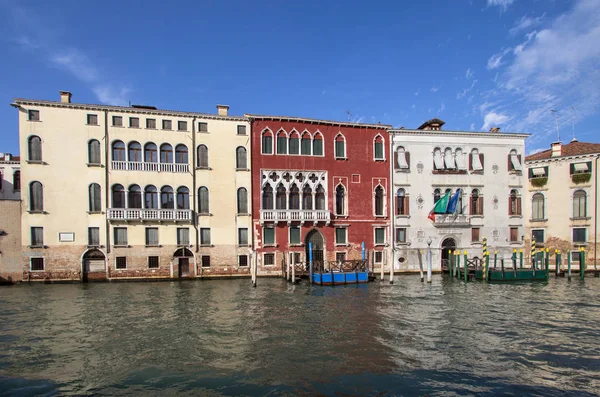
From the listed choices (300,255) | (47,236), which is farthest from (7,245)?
(300,255)

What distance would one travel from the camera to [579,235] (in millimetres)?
25828

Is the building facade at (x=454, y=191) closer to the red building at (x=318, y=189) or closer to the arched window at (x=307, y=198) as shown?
the red building at (x=318, y=189)

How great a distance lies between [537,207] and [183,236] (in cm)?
2628

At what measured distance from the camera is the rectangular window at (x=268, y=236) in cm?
2400

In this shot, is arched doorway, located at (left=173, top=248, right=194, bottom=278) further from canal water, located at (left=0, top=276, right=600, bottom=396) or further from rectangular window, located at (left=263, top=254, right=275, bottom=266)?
rectangular window, located at (left=263, top=254, right=275, bottom=266)

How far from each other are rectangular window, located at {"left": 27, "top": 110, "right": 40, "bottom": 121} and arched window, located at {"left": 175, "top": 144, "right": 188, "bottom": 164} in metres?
8.01

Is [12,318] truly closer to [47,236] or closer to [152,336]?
[152,336]

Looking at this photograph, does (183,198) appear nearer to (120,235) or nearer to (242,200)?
(242,200)

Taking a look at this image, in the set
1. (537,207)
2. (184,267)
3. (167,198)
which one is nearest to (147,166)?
(167,198)

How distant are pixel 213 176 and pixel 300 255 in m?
8.05

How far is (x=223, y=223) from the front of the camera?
77.1ft

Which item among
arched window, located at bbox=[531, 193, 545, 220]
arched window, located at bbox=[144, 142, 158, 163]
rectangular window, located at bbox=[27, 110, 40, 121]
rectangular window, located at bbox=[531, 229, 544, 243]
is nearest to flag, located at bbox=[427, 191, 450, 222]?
arched window, located at bbox=[531, 193, 545, 220]

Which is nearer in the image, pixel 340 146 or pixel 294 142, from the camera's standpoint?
pixel 294 142

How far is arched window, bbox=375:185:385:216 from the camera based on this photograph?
26.0 metres
